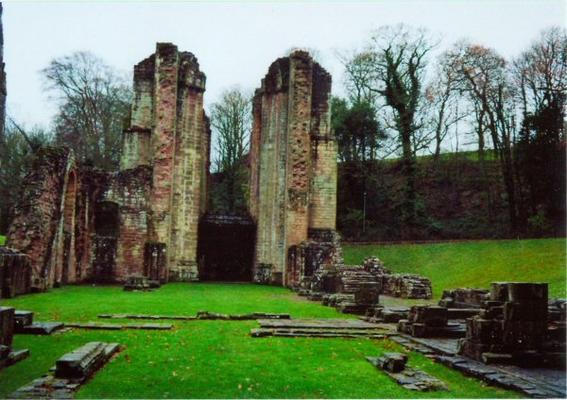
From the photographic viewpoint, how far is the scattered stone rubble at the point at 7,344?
7512 mm

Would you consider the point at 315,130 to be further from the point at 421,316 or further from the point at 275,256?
the point at 421,316

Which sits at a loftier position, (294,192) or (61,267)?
(294,192)

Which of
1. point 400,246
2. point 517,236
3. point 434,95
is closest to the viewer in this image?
point 517,236

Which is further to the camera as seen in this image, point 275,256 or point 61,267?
point 275,256

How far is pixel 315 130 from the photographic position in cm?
3027

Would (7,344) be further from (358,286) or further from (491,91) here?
(491,91)

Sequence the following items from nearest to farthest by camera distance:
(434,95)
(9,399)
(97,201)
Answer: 1. (9,399)
2. (97,201)
3. (434,95)

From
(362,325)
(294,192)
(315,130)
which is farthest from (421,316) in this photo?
(315,130)

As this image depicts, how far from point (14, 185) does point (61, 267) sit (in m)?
17.4

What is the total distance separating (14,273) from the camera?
17.6 meters

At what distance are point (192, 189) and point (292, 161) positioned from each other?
5.18 m

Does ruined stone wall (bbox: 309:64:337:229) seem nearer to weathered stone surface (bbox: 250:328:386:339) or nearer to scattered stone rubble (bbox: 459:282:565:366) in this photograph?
weathered stone surface (bbox: 250:328:386:339)

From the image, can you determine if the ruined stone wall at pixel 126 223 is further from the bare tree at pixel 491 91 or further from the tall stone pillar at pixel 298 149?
the bare tree at pixel 491 91

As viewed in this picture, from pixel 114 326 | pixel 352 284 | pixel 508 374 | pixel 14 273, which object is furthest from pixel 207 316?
pixel 352 284
